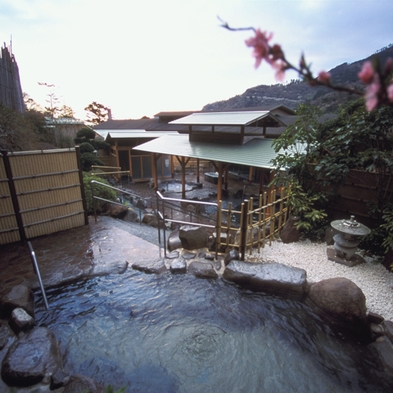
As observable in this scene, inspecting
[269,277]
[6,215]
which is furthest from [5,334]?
[269,277]

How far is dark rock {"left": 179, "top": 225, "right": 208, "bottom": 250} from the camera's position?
5.13 meters

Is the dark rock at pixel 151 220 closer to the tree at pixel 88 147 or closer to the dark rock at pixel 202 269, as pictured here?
the dark rock at pixel 202 269

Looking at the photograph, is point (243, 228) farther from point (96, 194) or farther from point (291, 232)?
point (96, 194)

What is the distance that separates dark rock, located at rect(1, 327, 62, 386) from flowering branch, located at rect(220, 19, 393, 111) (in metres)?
3.56

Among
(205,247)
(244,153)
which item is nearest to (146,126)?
(244,153)

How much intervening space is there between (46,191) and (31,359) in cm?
387

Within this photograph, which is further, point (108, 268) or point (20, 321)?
point (108, 268)

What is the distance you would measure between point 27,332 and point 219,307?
2.69 m

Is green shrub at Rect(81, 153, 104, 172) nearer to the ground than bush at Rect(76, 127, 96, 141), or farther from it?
nearer to the ground

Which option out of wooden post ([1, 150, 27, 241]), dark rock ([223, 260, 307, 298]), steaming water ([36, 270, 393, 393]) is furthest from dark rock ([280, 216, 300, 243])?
wooden post ([1, 150, 27, 241])

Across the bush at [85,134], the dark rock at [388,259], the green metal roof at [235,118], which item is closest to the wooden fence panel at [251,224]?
the dark rock at [388,259]

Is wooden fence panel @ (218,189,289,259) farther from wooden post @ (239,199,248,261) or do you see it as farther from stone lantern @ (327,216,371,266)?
stone lantern @ (327,216,371,266)

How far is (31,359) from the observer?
2695 mm

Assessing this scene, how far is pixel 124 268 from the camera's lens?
15.4 ft
